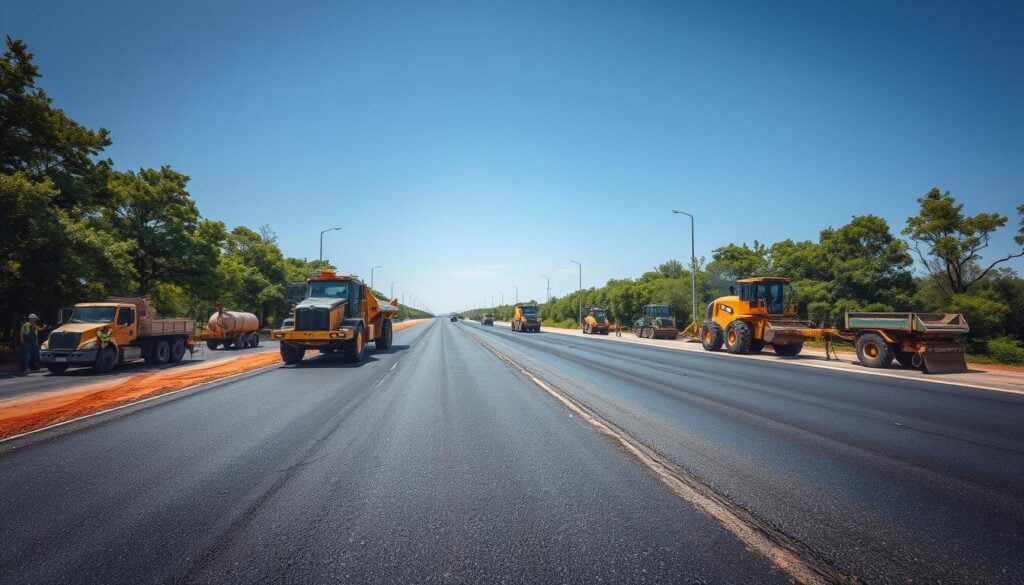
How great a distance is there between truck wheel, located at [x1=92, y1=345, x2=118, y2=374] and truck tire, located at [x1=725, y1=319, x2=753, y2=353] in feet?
81.0

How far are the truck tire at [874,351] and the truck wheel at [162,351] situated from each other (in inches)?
1030

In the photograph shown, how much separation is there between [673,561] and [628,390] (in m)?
7.21

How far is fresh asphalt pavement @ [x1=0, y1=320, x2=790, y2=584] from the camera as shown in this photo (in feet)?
8.98

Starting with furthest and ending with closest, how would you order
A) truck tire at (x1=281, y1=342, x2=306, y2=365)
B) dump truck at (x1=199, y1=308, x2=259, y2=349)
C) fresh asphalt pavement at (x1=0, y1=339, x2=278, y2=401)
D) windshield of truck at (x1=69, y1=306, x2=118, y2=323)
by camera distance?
dump truck at (x1=199, y1=308, x2=259, y2=349) < truck tire at (x1=281, y1=342, x2=306, y2=365) < windshield of truck at (x1=69, y1=306, x2=118, y2=323) < fresh asphalt pavement at (x1=0, y1=339, x2=278, y2=401)

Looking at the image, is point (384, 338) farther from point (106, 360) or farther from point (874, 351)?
point (874, 351)

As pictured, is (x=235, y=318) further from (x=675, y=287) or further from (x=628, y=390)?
(x=675, y=287)

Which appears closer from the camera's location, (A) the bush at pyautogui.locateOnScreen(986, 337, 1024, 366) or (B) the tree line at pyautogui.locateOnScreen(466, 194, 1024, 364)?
(A) the bush at pyautogui.locateOnScreen(986, 337, 1024, 366)

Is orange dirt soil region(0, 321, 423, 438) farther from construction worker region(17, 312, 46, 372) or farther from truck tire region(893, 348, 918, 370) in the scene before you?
truck tire region(893, 348, 918, 370)

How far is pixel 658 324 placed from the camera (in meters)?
34.7

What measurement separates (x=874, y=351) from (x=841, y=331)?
6.39 ft

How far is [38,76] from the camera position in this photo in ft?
73.5

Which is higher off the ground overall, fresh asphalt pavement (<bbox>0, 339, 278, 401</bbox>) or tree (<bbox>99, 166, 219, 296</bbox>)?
tree (<bbox>99, 166, 219, 296</bbox>)

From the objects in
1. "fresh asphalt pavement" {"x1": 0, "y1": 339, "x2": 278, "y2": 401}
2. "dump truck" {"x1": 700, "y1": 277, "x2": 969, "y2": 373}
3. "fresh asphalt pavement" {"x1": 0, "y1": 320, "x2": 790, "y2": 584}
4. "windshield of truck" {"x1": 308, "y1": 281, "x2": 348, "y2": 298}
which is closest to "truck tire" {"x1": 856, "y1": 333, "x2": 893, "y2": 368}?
"dump truck" {"x1": 700, "y1": 277, "x2": 969, "y2": 373}

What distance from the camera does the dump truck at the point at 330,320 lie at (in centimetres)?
1554
